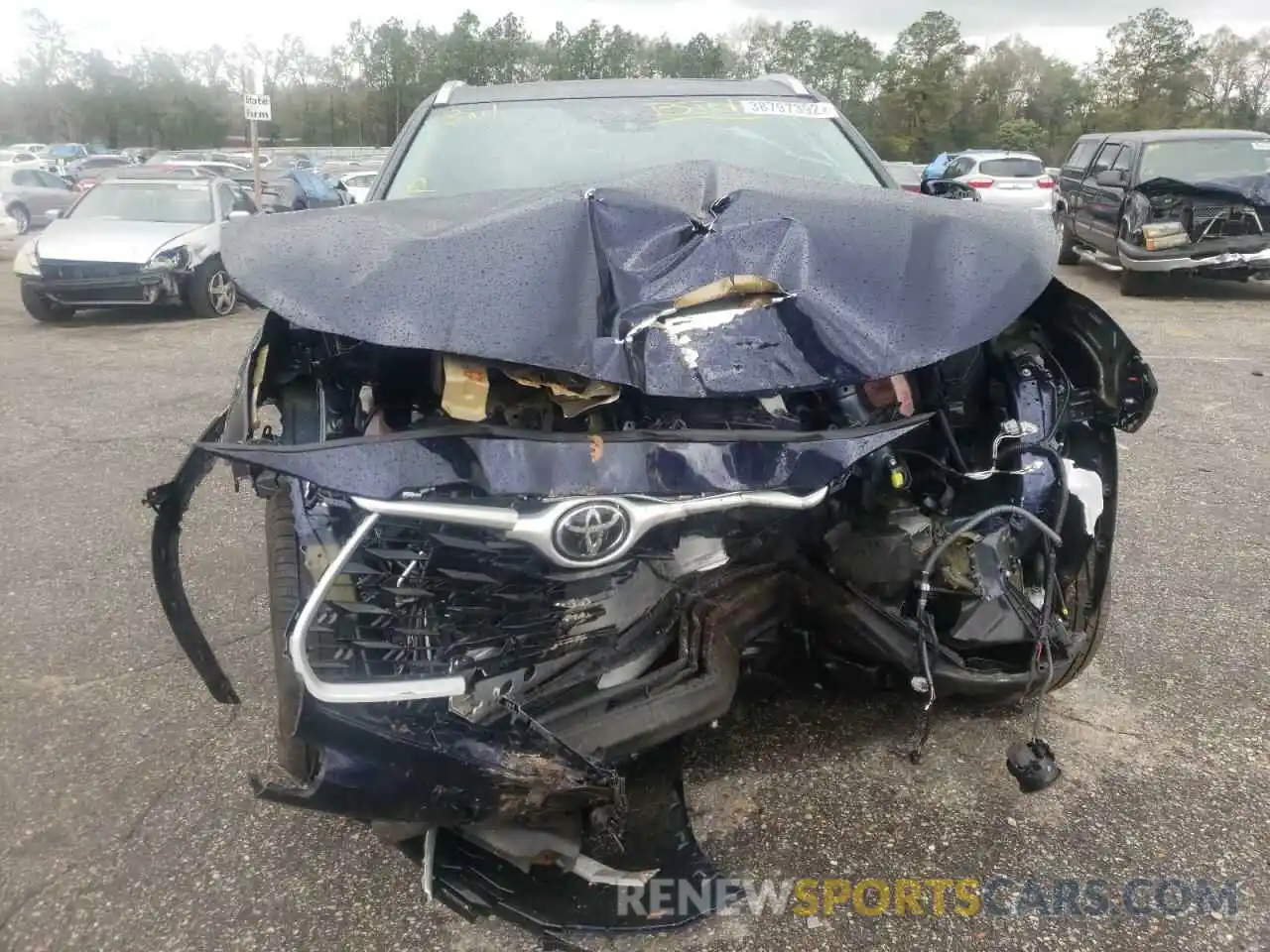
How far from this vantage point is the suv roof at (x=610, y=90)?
383 centimetres

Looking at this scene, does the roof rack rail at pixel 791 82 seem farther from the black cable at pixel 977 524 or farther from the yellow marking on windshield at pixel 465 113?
the black cable at pixel 977 524

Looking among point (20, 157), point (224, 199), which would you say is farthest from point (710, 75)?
→ point (224, 199)

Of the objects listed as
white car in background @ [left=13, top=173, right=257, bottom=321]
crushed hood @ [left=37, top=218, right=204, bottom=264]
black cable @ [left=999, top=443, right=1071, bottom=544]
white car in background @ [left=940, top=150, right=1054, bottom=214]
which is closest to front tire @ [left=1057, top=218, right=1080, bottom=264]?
white car in background @ [left=940, top=150, right=1054, bottom=214]

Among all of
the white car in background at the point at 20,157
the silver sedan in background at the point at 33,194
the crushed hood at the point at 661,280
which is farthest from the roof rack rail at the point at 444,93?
the white car in background at the point at 20,157

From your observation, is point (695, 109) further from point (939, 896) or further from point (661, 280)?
point (939, 896)

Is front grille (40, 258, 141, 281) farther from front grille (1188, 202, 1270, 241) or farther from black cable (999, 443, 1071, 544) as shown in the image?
front grille (1188, 202, 1270, 241)

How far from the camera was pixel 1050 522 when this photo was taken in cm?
233

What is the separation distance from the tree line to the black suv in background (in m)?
32.5

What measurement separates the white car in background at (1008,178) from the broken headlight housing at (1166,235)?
261 inches

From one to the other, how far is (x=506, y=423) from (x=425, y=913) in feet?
3.50

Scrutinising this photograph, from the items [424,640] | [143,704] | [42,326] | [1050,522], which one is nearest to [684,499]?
[424,640]

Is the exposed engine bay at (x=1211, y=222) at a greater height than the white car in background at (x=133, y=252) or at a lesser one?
greater

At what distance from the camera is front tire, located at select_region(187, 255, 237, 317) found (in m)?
9.99

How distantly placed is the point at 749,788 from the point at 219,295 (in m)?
9.36
